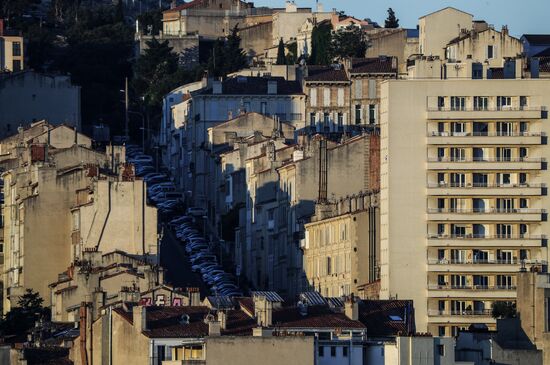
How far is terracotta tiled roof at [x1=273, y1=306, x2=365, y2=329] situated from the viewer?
9869cm

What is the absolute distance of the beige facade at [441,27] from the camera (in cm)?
16700

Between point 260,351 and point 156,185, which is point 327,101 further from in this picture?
point 260,351

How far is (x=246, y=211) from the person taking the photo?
159m

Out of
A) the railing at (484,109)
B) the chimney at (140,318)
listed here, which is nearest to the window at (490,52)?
the railing at (484,109)

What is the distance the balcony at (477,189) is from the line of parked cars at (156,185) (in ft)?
135

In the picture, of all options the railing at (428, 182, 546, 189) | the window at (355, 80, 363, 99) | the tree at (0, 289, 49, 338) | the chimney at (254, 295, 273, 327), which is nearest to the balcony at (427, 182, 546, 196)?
the railing at (428, 182, 546, 189)

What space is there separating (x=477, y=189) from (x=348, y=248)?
704cm

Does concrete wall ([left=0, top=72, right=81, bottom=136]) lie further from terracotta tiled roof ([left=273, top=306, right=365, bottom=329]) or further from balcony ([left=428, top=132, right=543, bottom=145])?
terracotta tiled roof ([left=273, top=306, right=365, bottom=329])

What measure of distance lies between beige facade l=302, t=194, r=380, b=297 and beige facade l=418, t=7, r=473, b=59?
101 feet

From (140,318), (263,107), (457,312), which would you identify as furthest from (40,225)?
(263,107)

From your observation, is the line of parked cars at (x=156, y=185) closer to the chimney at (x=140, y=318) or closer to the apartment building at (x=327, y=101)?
the apartment building at (x=327, y=101)

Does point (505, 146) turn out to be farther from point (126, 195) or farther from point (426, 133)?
point (126, 195)

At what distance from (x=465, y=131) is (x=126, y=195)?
1608 cm

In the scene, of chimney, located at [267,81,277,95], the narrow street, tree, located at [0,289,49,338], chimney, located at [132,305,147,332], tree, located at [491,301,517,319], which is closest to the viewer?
chimney, located at [132,305,147,332]
